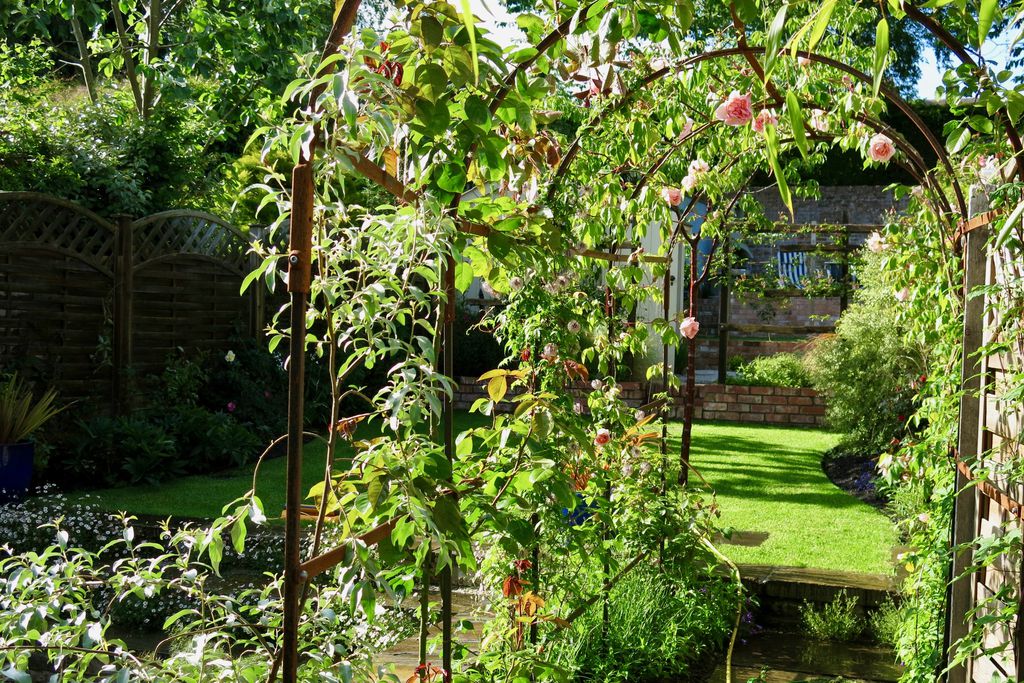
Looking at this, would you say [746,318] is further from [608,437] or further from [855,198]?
[608,437]

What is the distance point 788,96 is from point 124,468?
239 inches

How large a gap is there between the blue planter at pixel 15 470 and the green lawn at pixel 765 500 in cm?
38

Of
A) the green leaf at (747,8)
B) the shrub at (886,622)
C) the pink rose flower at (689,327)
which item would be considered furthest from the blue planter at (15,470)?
the green leaf at (747,8)

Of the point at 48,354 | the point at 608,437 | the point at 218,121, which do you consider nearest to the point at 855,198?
the point at 218,121

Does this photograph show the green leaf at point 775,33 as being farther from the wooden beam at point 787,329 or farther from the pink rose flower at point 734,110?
the wooden beam at point 787,329

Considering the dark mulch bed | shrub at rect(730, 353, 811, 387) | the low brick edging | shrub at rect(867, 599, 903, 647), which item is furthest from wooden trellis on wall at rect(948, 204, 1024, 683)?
shrub at rect(730, 353, 811, 387)

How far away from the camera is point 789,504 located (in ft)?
19.7

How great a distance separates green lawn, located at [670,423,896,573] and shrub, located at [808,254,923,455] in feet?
1.42

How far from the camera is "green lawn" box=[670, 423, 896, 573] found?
471 cm

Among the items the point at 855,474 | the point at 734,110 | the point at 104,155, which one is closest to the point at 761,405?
the point at 855,474

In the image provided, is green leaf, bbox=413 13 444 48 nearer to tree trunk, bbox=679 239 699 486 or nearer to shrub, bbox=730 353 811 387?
tree trunk, bbox=679 239 699 486

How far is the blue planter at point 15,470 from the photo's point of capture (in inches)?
221

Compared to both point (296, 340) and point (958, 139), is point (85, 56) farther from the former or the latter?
point (296, 340)

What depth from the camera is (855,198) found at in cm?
1568
